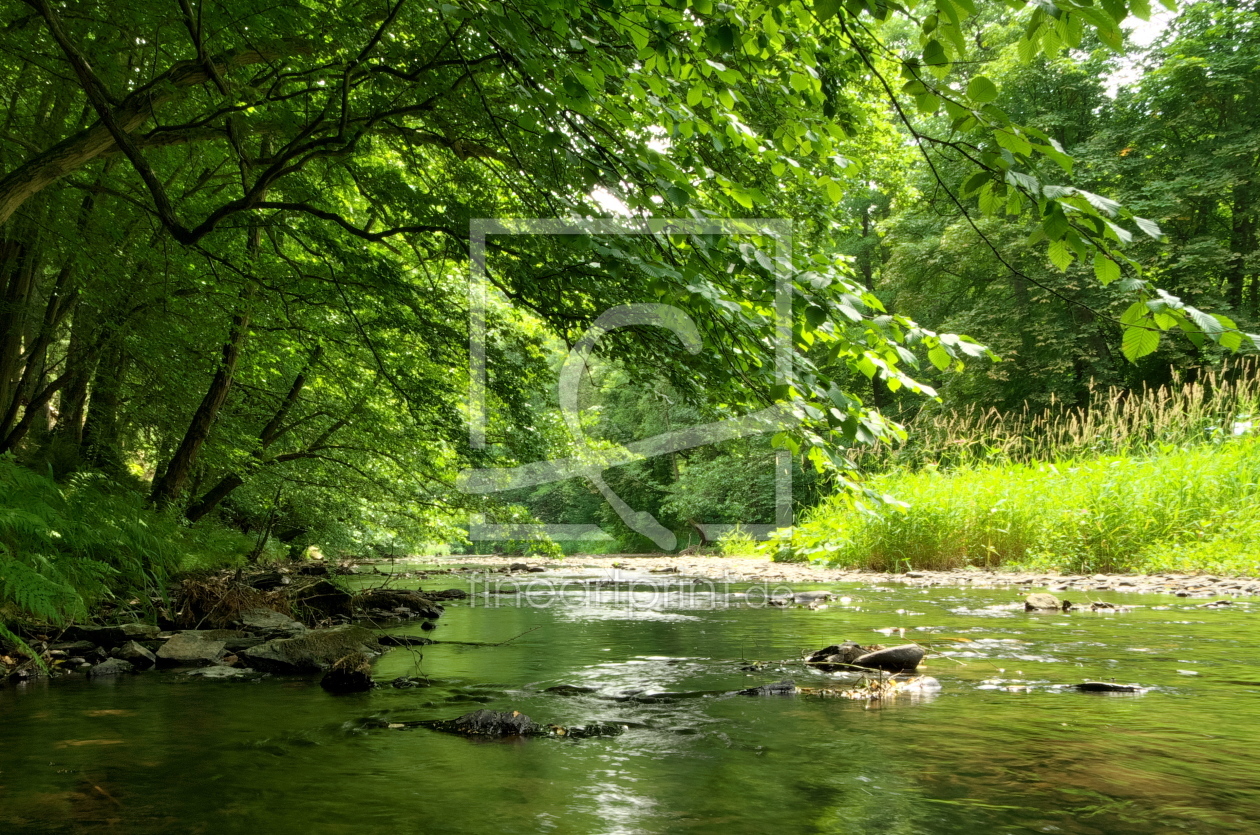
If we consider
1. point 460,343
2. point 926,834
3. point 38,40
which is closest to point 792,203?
point 460,343

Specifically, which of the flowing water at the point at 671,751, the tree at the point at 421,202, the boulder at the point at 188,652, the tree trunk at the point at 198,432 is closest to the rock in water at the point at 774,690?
the flowing water at the point at 671,751

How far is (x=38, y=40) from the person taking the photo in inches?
239

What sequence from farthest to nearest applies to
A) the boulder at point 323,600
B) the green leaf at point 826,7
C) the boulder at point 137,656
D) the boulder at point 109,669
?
the boulder at point 323,600, the boulder at point 137,656, the boulder at point 109,669, the green leaf at point 826,7

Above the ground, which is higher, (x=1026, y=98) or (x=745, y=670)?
(x=1026, y=98)

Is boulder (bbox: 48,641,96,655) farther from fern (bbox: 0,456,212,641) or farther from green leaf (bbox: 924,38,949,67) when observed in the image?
green leaf (bbox: 924,38,949,67)

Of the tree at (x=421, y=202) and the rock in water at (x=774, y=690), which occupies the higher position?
the tree at (x=421, y=202)

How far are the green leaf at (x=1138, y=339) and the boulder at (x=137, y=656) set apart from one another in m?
5.54

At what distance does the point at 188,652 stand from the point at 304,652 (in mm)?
768

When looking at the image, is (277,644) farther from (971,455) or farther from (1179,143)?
(1179,143)

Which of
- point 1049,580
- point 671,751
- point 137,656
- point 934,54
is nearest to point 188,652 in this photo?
point 137,656

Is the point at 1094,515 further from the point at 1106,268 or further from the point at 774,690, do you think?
the point at 1106,268

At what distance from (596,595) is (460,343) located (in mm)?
6257

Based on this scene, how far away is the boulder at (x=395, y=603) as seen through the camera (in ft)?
28.1

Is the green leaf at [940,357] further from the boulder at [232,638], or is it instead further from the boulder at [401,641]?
the boulder at [232,638]
